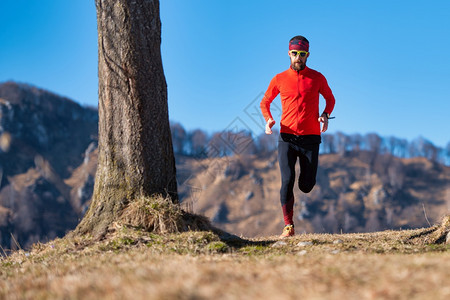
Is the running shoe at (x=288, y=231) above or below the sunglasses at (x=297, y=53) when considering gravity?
below

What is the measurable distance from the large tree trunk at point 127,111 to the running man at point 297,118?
2.13m

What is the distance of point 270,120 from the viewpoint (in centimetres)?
797

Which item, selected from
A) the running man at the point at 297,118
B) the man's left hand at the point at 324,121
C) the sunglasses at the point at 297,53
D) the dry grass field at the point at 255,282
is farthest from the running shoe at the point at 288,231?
the dry grass field at the point at 255,282

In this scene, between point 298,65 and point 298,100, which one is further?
point 298,65

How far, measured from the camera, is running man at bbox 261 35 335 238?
795 centimetres

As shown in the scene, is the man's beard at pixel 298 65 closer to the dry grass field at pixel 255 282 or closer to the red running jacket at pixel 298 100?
the red running jacket at pixel 298 100

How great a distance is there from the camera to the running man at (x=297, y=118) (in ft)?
26.1

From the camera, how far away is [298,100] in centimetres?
794

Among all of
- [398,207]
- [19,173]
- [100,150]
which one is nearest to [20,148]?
[19,173]

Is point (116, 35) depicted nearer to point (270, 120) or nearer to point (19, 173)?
point (270, 120)

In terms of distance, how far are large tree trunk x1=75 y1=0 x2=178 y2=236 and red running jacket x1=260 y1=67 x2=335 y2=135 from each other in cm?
223

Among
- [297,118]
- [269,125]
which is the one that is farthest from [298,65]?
[269,125]

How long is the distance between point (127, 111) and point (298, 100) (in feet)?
10.2

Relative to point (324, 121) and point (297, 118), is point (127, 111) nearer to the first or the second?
point (297, 118)
